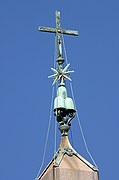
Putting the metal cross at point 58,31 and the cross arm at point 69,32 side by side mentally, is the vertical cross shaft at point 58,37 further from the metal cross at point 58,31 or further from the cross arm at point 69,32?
the cross arm at point 69,32

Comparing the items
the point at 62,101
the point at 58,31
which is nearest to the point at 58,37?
the point at 58,31

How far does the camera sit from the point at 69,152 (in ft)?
65.7

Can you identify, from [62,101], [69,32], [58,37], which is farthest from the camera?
[69,32]

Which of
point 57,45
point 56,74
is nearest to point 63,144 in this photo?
point 56,74

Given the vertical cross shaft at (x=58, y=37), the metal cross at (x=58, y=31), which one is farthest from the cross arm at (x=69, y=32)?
the vertical cross shaft at (x=58, y=37)

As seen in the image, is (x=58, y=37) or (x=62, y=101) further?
(x=58, y=37)

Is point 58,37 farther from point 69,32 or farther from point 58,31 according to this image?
point 69,32

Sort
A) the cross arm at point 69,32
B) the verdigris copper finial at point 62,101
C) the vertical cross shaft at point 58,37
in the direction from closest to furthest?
the verdigris copper finial at point 62,101 < the vertical cross shaft at point 58,37 < the cross arm at point 69,32

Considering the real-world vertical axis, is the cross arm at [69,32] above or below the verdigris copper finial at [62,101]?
above

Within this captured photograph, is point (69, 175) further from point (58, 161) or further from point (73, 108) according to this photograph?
point (73, 108)

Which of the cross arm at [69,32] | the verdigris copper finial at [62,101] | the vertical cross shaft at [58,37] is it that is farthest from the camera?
the cross arm at [69,32]

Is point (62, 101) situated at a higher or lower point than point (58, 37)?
lower

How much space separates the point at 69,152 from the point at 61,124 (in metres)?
1.34

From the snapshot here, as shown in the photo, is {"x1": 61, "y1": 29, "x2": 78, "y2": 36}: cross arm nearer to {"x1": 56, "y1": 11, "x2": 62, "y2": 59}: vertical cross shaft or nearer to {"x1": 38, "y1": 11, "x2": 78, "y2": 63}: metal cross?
{"x1": 38, "y1": 11, "x2": 78, "y2": 63}: metal cross
